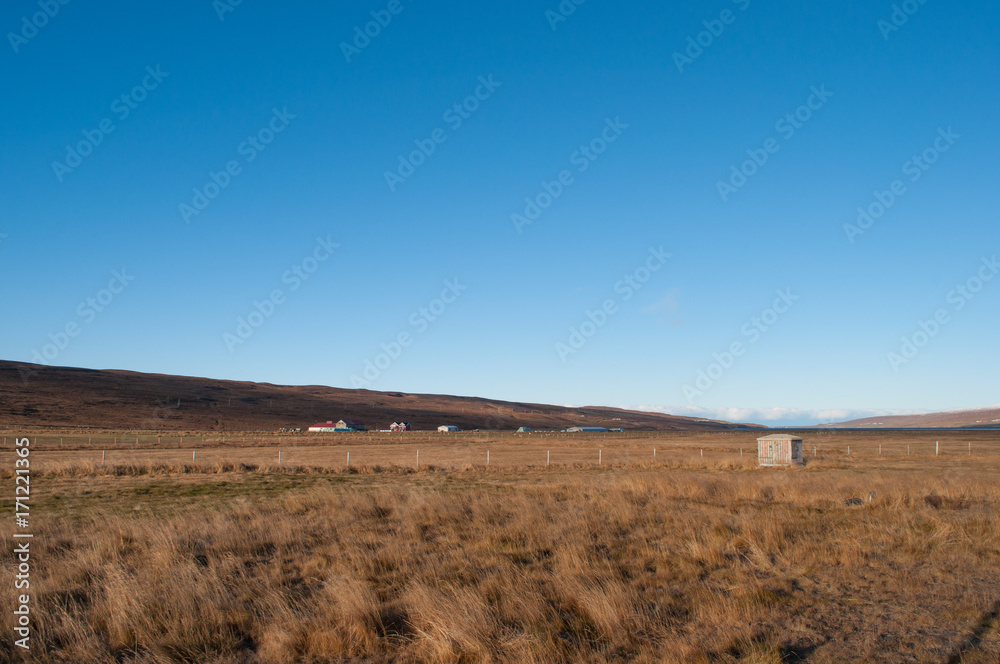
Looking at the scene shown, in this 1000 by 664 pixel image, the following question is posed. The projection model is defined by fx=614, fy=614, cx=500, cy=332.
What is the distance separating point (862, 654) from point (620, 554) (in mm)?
4406

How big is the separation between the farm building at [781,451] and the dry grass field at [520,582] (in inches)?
783

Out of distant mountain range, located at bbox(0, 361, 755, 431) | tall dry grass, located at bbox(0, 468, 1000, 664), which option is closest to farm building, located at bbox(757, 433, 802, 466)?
tall dry grass, located at bbox(0, 468, 1000, 664)

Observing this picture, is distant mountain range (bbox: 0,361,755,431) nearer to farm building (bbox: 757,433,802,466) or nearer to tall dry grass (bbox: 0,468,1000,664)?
farm building (bbox: 757,433,802,466)

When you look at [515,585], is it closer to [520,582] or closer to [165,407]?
[520,582]

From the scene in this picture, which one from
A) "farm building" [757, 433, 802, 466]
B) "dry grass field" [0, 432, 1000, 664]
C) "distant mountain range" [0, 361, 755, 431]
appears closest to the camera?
"dry grass field" [0, 432, 1000, 664]

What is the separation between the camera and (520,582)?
25.7ft

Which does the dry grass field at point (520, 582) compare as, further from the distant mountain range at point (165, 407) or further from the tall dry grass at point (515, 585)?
the distant mountain range at point (165, 407)

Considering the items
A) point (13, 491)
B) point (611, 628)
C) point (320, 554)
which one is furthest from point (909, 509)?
point (13, 491)

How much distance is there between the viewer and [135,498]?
64.4 ft

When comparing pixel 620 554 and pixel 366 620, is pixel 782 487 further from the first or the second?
pixel 366 620

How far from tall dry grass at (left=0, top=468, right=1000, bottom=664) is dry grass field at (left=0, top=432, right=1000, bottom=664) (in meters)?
0.03

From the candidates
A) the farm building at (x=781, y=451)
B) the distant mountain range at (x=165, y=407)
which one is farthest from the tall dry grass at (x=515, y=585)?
the distant mountain range at (x=165, y=407)

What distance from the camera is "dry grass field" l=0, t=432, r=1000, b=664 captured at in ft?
19.9

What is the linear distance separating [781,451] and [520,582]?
3186cm
